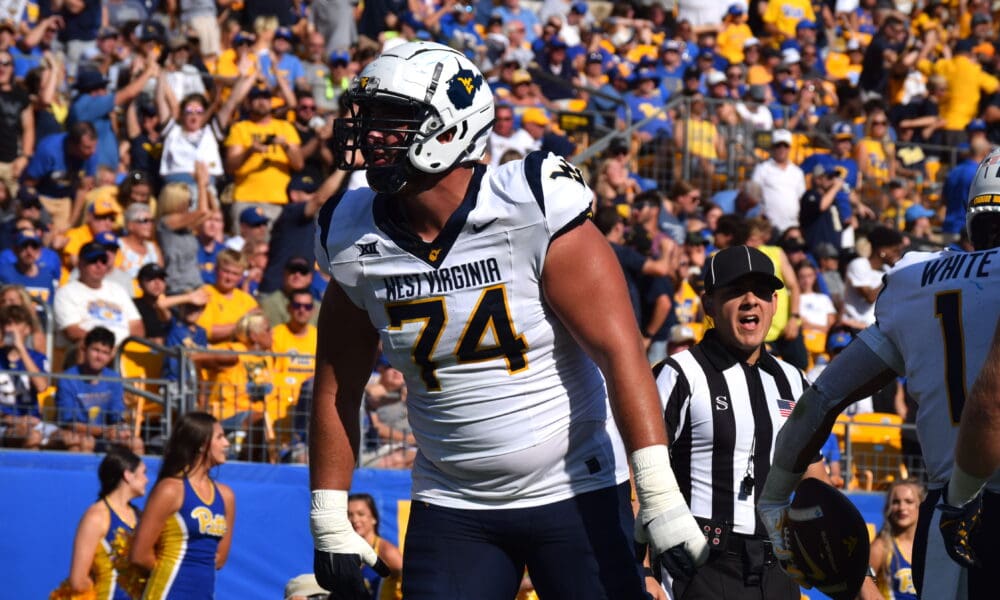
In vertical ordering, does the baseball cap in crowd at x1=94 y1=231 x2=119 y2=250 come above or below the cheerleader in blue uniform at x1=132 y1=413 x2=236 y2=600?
above

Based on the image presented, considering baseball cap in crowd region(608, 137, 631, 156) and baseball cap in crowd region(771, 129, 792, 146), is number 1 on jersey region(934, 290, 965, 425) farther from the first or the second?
baseball cap in crowd region(771, 129, 792, 146)

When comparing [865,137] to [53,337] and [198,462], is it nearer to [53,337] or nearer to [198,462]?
Result: [53,337]

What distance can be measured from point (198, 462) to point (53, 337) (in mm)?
2711

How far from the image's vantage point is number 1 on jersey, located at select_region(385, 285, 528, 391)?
3898mm

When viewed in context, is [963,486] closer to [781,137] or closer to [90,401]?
[90,401]

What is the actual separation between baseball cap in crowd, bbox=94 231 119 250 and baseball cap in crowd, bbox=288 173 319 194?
6.24 ft

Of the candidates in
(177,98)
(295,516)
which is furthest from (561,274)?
(177,98)

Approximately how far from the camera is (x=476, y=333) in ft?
12.8

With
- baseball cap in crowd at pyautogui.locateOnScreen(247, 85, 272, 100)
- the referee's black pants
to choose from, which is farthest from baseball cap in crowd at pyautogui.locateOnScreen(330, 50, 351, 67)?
the referee's black pants

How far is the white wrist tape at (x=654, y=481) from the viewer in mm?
3670

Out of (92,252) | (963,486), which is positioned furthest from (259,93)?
(963,486)

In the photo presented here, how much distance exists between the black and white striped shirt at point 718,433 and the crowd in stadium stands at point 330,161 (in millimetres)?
3716

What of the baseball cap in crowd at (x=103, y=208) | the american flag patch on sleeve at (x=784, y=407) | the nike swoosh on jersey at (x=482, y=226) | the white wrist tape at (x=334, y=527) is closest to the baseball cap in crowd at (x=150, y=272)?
the baseball cap in crowd at (x=103, y=208)

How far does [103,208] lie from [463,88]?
7135 millimetres
